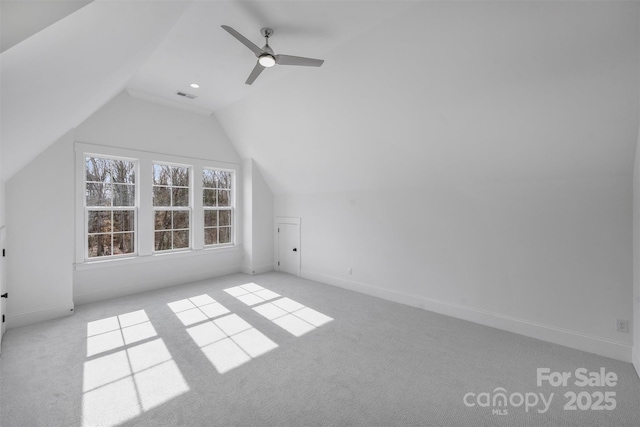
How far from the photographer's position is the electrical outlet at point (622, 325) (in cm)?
271

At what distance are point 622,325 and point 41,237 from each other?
6.62 m

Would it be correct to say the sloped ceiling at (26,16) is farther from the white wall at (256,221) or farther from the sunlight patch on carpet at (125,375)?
the white wall at (256,221)

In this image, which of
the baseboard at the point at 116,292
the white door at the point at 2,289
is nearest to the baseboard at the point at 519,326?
the baseboard at the point at 116,292

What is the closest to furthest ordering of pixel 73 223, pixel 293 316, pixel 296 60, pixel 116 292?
pixel 296 60, pixel 293 316, pixel 73 223, pixel 116 292

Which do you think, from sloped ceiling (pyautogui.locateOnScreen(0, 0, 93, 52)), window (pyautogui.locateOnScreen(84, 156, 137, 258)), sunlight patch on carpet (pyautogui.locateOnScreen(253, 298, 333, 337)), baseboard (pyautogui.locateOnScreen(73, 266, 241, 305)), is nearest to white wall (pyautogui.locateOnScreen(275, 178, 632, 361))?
sunlight patch on carpet (pyautogui.locateOnScreen(253, 298, 333, 337))

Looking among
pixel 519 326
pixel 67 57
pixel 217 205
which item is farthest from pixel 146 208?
pixel 519 326

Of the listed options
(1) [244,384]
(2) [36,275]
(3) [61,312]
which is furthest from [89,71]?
(3) [61,312]

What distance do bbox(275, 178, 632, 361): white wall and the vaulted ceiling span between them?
10.8 inches

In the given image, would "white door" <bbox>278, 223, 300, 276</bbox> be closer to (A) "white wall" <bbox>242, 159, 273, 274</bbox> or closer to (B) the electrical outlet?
(A) "white wall" <bbox>242, 159, 273, 274</bbox>

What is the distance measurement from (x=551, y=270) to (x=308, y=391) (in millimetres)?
2919

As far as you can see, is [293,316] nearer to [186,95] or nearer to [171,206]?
[171,206]

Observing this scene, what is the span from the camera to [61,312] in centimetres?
373

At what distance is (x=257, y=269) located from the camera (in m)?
6.09

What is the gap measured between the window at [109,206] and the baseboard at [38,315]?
876 mm
